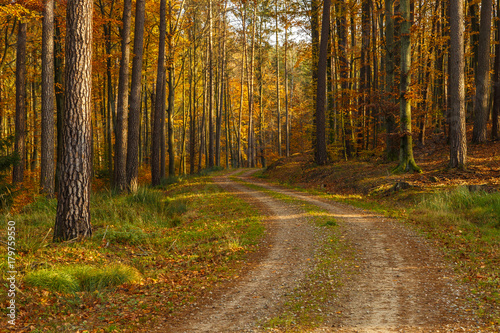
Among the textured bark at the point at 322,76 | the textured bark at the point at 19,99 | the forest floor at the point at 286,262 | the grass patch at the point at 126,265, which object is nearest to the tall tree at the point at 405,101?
the forest floor at the point at 286,262

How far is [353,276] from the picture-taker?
6293 millimetres

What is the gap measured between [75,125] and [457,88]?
1333 cm

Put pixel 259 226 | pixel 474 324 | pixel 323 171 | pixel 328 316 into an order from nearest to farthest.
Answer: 1. pixel 474 324
2. pixel 328 316
3. pixel 259 226
4. pixel 323 171

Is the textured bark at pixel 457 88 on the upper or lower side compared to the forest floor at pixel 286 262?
upper

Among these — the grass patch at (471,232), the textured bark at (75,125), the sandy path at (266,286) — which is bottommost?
the sandy path at (266,286)

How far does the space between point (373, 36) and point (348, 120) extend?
5746 mm

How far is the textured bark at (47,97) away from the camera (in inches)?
589

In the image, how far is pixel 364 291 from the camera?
563 cm

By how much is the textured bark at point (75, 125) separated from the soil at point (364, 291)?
3.94 metres

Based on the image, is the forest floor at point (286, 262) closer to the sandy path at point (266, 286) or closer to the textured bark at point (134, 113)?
the sandy path at point (266, 286)

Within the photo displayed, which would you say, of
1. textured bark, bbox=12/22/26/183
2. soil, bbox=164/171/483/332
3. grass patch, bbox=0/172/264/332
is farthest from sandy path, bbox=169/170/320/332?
textured bark, bbox=12/22/26/183

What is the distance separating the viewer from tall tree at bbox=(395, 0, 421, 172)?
15.1 m

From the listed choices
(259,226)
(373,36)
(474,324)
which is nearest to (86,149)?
(259,226)

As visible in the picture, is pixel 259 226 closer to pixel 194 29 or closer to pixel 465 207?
pixel 465 207
